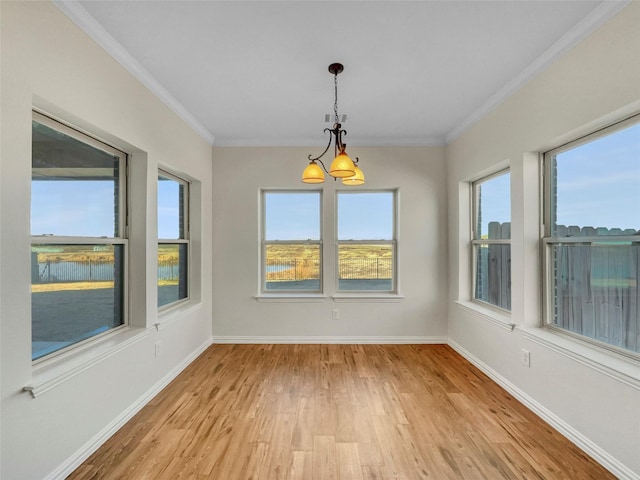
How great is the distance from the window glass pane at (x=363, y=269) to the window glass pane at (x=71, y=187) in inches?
108

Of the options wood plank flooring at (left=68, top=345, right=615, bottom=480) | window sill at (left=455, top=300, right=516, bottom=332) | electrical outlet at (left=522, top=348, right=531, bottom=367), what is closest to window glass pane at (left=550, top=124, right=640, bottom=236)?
window sill at (left=455, top=300, right=516, bottom=332)

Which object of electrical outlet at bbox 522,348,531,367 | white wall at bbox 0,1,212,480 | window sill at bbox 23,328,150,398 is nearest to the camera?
white wall at bbox 0,1,212,480

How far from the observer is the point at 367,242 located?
4305mm

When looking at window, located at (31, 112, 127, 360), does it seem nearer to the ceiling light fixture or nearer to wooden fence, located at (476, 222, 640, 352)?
the ceiling light fixture

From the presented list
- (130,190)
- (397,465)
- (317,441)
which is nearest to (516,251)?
(397,465)

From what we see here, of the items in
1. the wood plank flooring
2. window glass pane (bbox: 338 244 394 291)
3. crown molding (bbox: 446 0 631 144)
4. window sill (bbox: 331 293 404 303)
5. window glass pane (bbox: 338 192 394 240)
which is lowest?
the wood plank flooring

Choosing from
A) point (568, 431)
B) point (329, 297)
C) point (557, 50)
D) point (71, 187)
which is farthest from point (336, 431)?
point (557, 50)

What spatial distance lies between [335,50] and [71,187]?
2079 mm

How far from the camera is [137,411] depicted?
246 cm

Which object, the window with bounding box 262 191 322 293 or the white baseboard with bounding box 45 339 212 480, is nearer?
the white baseboard with bounding box 45 339 212 480

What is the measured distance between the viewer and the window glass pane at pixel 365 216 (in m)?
4.31

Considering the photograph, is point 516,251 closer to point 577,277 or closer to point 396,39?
point 577,277

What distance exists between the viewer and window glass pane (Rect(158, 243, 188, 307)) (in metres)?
3.19

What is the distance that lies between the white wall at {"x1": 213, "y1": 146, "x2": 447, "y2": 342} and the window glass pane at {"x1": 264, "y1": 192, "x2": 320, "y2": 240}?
0.22 m
